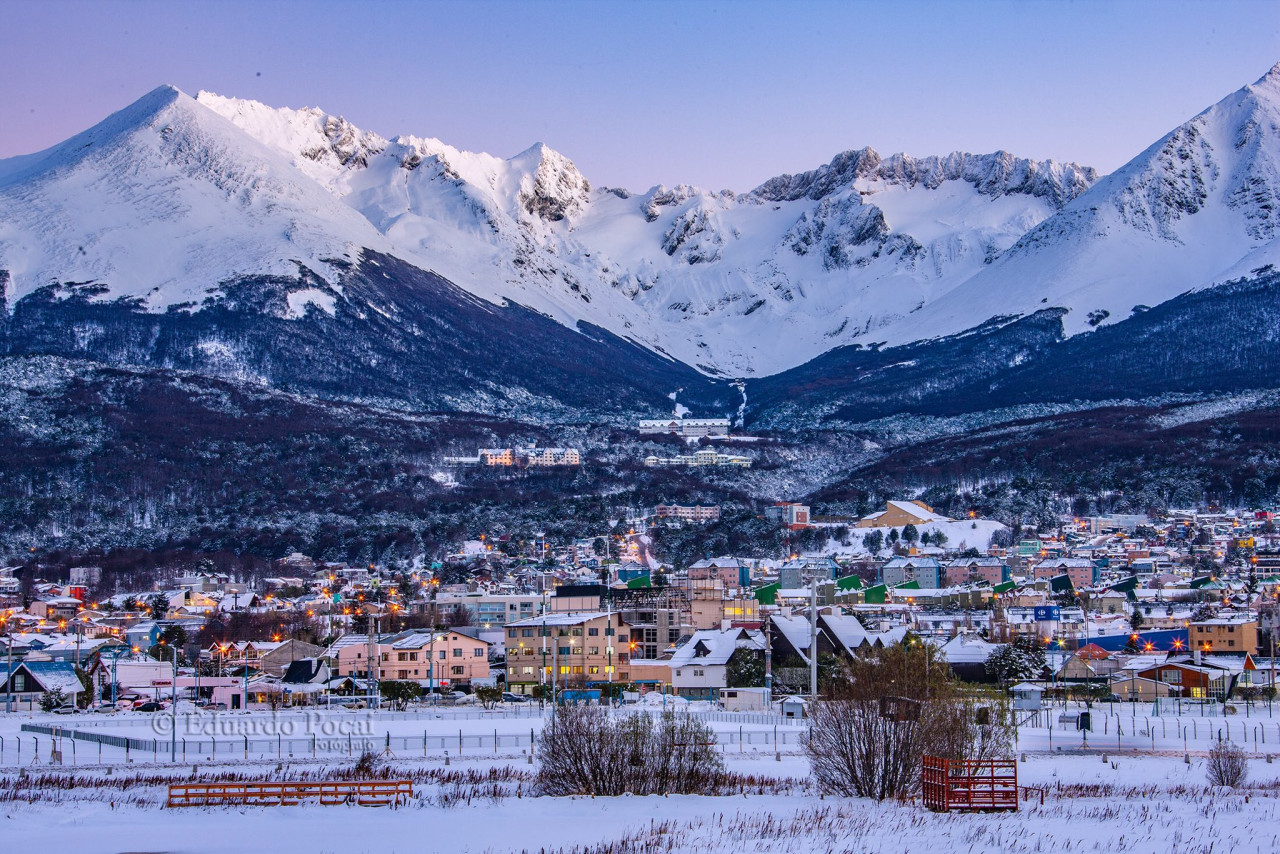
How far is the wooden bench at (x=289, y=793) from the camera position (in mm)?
40750

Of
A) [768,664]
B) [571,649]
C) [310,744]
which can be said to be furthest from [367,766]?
[571,649]

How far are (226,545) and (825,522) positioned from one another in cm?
7100

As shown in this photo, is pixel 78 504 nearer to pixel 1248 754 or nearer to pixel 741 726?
pixel 741 726

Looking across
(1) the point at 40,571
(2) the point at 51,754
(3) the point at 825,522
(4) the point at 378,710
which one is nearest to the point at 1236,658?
(4) the point at 378,710

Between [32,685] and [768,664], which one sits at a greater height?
[32,685]

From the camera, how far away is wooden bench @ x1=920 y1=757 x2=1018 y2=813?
132 ft

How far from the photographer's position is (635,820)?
3844cm

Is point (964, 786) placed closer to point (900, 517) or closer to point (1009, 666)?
point (1009, 666)

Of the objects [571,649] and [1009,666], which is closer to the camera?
[1009,666]

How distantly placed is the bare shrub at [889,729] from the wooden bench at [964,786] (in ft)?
1.64

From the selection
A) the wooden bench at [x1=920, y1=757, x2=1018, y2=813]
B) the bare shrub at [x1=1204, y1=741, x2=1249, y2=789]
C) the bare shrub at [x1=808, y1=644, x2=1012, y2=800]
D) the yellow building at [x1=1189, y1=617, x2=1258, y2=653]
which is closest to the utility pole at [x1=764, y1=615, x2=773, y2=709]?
the bare shrub at [x1=1204, y1=741, x2=1249, y2=789]

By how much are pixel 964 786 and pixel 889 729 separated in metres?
2.42

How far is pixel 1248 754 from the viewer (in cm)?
5378

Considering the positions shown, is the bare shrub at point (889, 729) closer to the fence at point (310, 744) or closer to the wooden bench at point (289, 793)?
the fence at point (310, 744)
